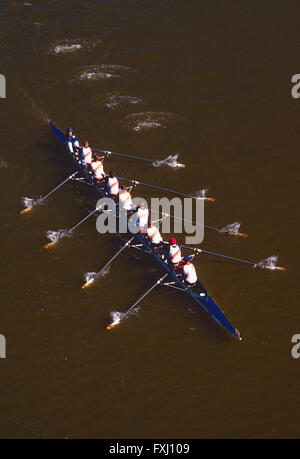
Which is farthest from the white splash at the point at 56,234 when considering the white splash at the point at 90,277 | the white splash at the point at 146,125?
the white splash at the point at 146,125

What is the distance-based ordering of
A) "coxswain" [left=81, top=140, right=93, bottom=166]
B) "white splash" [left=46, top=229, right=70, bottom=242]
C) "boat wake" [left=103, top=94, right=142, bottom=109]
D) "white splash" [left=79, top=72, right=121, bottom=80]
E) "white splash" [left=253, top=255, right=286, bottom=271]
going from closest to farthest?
"white splash" [left=253, top=255, right=286, bottom=271]
"white splash" [left=46, top=229, right=70, bottom=242]
"coxswain" [left=81, top=140, right=93, bottom=166]
"boat wake" [left=103, top=94, right=142, bottom=109]
"white splash" [left=79, top=72, right=121, bottom=80]

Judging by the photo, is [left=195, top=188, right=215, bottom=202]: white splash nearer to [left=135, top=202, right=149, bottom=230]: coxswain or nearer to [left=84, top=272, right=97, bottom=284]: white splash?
[left=135, top=202, right=149, bottom=230]: coxswain

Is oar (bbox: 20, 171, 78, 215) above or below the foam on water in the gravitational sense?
above

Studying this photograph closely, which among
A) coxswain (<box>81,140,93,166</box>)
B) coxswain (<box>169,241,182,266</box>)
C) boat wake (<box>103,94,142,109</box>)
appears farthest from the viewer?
boat wake (<box>103,94,142,109</box>)

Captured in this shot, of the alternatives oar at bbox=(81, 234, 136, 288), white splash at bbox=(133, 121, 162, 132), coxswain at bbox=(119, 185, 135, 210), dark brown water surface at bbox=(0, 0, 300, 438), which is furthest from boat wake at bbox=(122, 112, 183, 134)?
oar at bbox=(81, 234, 136, 288)

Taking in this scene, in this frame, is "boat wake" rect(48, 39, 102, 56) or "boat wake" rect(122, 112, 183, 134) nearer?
"boat wake" rect(122, 112, 183, 134)

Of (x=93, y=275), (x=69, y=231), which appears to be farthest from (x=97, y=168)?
(x=93, y=275)
